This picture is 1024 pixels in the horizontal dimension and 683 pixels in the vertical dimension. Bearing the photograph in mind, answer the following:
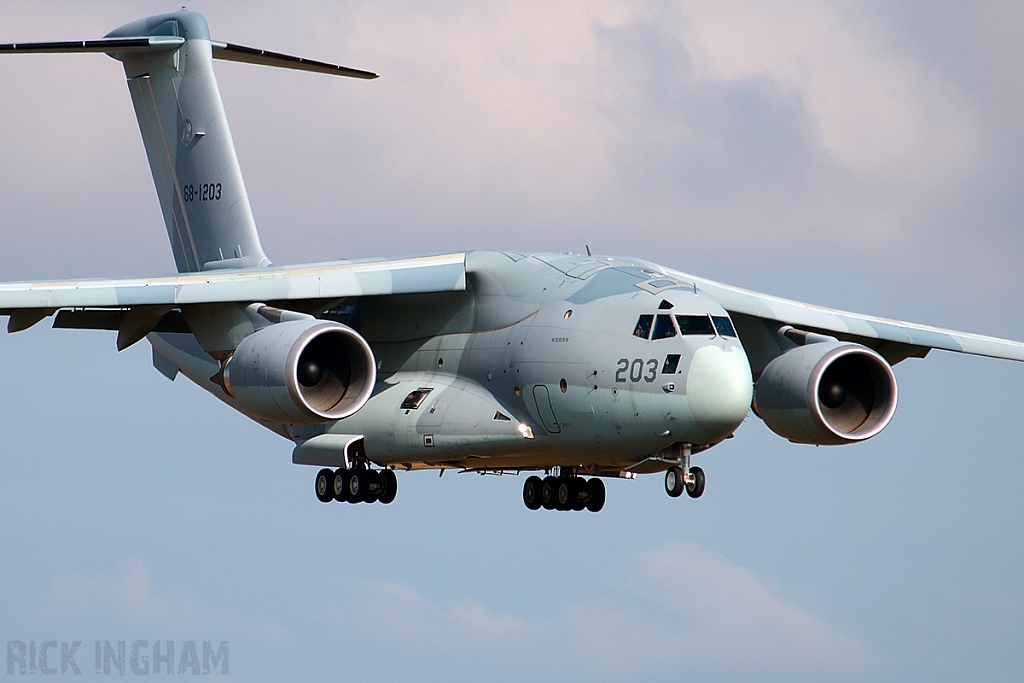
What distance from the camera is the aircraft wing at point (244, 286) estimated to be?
631 inches

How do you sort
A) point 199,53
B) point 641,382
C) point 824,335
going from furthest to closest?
point 199,53 < point 824,335 < point 641,382

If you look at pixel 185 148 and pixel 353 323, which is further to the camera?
pixel 185 148

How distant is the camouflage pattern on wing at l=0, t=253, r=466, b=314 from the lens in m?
16.0

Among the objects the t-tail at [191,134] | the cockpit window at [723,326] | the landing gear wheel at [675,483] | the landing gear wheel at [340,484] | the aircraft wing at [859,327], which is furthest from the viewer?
the t-tail at [191,134]

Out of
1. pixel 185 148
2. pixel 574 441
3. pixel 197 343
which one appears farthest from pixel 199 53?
pixel 574 441

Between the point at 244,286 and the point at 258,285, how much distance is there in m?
0.15

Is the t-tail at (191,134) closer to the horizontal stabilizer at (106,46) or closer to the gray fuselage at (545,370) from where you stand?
the horizontal stabilizer at (106,46)

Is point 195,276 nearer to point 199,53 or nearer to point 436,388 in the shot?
point 436,388

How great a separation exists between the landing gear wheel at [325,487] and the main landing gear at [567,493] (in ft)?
7.90

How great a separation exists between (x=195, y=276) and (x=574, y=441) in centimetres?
428

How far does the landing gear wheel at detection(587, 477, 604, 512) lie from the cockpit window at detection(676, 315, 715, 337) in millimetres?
4006

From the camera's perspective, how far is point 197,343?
19.1 meters

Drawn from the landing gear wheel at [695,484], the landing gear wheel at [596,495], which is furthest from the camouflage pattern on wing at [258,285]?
the landing gear wheel at [695,484]

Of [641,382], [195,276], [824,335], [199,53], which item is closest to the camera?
[641,382]
